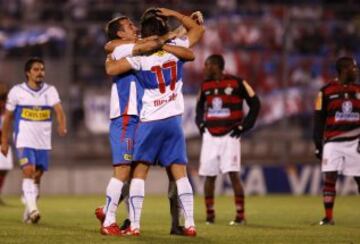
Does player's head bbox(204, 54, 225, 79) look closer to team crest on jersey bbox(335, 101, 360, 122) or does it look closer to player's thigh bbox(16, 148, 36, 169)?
team crest on jersey bbox(335, 101, 360, 122)

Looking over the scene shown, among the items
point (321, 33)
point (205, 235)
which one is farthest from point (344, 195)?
point (205, 235)

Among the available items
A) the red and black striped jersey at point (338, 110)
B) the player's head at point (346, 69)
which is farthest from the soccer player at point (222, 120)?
the player's head at point (346, 69)

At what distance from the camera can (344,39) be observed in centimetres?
2306

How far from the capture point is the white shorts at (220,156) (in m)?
14.5

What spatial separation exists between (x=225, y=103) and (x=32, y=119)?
2749mm

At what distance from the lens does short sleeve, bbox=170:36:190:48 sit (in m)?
10.7

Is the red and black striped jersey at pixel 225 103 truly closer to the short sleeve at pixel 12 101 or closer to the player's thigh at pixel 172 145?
the short sleeve at pixel 12 101

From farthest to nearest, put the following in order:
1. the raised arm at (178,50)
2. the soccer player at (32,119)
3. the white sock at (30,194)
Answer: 1. the soccer player at (32,119)
2. the white sock at (30,194)
3. the raised arm at (178,50)

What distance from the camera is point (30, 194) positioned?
13.9m

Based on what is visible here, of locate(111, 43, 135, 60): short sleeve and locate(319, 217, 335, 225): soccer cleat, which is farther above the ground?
locate(111, 43, 135, 60): short sleeve

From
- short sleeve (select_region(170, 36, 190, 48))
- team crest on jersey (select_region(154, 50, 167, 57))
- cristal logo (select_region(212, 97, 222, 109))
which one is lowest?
cristal logo (select_region(212, 97, 222, 109))

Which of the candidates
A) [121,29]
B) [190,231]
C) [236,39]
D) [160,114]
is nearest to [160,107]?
[160,114]

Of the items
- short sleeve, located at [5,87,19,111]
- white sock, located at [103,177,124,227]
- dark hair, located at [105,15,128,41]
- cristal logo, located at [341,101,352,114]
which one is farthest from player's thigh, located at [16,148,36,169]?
cristal logo, located at [341,101,352,114]

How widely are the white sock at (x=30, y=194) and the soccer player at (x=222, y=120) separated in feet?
7.93
